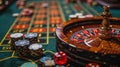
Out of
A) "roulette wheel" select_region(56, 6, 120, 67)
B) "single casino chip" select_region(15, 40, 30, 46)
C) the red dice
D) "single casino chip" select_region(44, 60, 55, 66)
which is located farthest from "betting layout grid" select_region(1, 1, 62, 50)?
"single casino chip" select_region(44, 60, 55, 66)

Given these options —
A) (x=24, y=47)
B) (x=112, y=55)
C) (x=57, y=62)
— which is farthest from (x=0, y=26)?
(x=112, y=55)

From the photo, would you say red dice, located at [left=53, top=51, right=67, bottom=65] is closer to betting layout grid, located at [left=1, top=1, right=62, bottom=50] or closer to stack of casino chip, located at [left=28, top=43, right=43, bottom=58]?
stack of casino chip, located at [left=28, top=43, right=43, bottom=58]

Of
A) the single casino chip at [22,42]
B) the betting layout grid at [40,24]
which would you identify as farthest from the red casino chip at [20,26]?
the single casino chip at [22,42]

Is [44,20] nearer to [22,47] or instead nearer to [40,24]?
[40,24]

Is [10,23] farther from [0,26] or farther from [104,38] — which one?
[104,38]

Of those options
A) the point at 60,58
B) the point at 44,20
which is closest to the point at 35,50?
the point at 60,58

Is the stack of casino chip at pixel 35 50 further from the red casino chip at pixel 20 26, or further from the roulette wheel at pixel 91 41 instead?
the red casino chip at pixel 20 26
